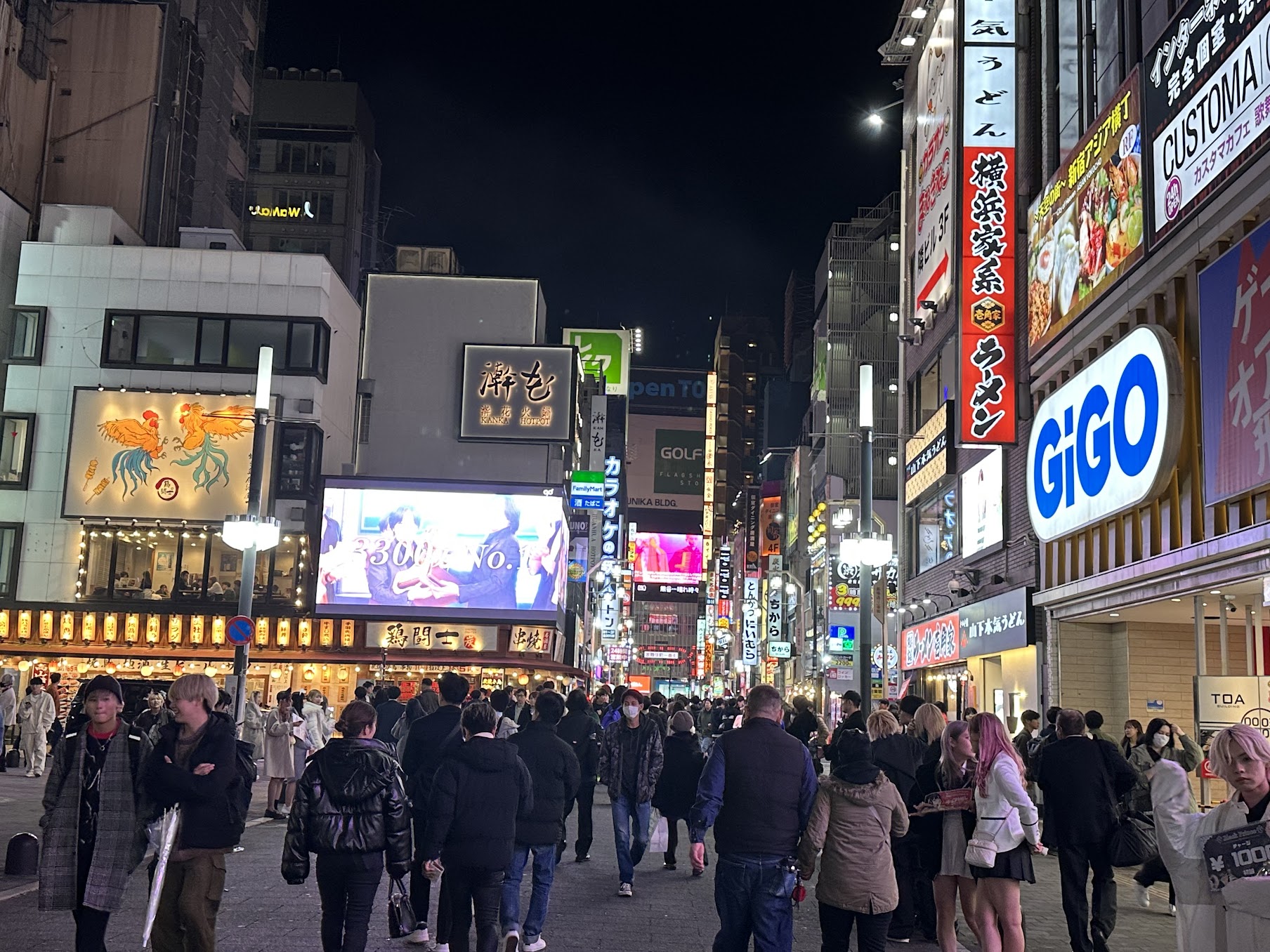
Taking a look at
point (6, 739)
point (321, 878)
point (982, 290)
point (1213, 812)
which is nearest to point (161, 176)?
point (6, 739)

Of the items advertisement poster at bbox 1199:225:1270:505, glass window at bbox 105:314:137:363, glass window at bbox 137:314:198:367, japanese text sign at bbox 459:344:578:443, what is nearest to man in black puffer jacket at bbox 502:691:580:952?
advertisement poster at bbox 1199:225:1270:505

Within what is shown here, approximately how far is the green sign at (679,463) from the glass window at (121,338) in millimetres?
129768

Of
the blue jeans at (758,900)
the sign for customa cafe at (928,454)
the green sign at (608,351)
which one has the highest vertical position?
the green sign at (608,351)

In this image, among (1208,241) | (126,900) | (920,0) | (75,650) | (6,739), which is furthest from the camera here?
(75,650)

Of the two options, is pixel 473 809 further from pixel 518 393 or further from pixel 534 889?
pixel 518 393

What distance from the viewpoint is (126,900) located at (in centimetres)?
1150

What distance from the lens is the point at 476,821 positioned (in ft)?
26.8

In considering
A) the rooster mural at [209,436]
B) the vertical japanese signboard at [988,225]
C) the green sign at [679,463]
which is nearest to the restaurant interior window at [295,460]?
the rooster mural at [209,436]

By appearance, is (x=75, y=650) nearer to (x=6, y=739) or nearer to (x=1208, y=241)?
(x=6, y=739)

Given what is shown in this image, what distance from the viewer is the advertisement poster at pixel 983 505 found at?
86.0 feet

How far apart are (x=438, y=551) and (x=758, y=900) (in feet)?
141

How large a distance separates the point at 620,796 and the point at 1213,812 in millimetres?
9974

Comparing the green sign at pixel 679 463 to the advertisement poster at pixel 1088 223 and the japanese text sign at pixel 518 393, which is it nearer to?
the japanese text sign at pixel 518 393

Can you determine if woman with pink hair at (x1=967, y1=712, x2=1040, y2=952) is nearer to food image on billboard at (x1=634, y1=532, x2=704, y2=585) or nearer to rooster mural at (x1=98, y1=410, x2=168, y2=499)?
rooster mural at (x1=98, y1=410, x2=168, y2=499)
